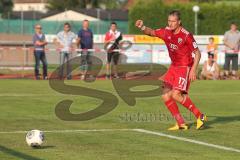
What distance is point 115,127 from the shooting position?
40.0 ft

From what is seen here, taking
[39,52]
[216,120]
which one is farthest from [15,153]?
[39,52]

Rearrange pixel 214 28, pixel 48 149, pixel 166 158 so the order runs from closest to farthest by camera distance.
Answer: pixel 166 158 < pixel 48 149 < pixel 214 28

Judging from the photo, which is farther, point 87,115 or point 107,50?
point 107,50

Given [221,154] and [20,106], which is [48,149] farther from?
[20,106]

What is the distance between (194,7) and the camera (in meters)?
52.1

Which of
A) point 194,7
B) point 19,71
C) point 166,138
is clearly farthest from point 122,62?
point 166,138

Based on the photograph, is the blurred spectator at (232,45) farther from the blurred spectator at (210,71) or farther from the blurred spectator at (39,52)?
the blurred spectator at (39,52)

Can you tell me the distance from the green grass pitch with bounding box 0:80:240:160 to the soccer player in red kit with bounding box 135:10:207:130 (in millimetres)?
433

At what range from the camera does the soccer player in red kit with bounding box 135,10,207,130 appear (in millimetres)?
11750

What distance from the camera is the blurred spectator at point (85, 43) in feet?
84.2

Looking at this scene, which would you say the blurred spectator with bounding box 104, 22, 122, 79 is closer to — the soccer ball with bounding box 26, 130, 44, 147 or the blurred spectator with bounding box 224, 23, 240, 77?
the blurred spectator with bounding box 224, 23, 240, 77

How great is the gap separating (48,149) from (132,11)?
47004 mm

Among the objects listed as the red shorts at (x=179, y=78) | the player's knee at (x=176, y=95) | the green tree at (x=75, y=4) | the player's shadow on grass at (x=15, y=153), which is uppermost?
the green tree at (x=75, y=4)

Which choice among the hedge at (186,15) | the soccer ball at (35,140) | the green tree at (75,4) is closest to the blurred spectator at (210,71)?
the soccer ball at (35,140)
